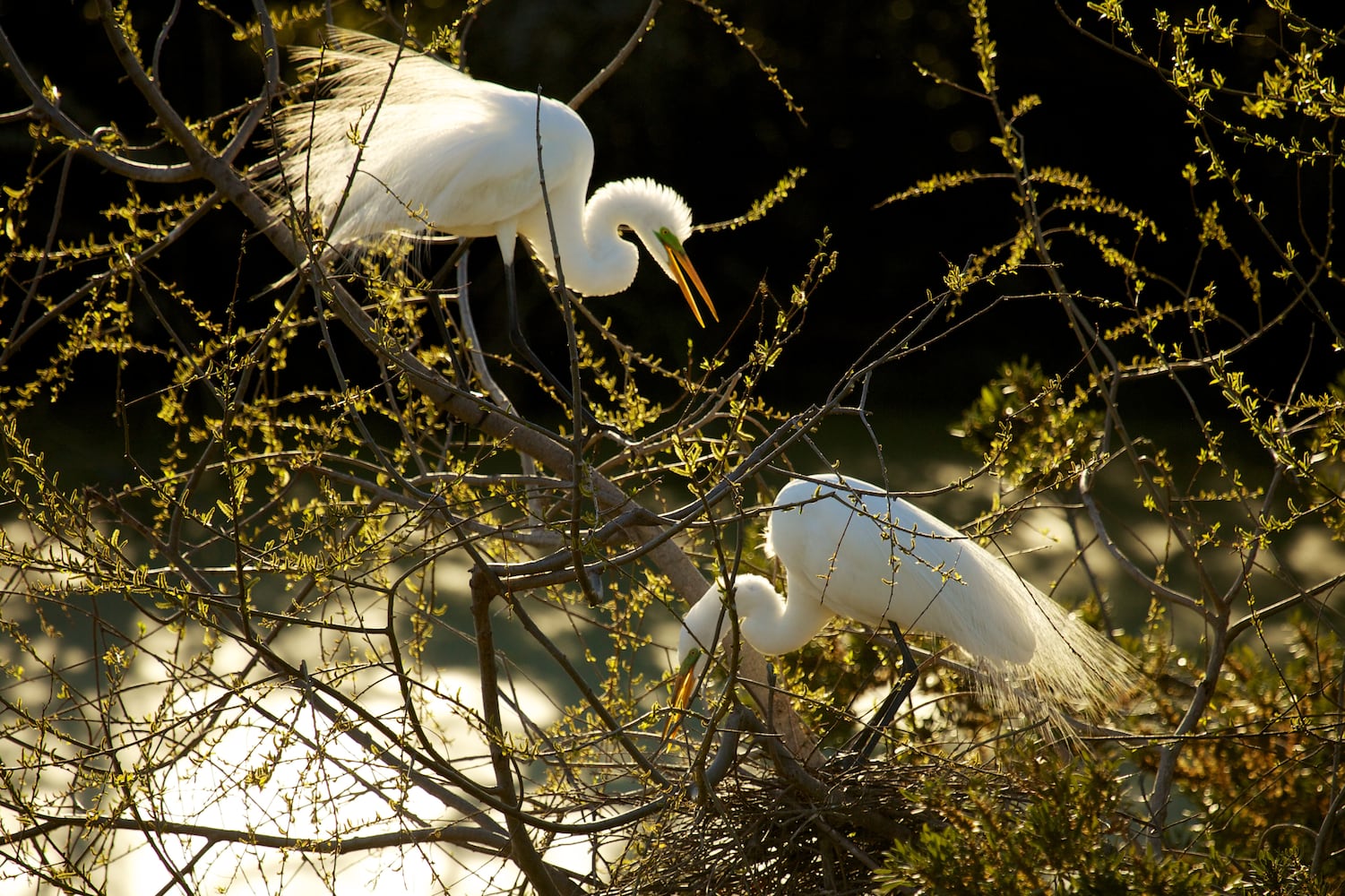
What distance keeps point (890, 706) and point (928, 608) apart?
0.51ft

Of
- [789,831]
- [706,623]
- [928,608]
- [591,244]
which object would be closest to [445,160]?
[591,244]

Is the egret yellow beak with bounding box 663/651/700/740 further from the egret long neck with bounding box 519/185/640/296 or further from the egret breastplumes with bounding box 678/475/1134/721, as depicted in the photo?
the egret long neck with bounding box 519/185/640/296

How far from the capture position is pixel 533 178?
210 cm

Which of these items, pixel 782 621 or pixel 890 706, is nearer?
pixel 890 706

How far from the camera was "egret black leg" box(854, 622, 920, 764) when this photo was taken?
1.55m

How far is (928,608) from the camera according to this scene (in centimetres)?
178

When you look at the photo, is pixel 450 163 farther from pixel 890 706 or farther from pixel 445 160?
pixel 890 706

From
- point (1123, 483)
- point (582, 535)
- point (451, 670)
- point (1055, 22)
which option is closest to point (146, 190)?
point (451, 670)

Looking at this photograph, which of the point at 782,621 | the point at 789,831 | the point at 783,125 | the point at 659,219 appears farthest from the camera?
the point at 783,125

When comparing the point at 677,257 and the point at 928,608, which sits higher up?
the point at 677,257

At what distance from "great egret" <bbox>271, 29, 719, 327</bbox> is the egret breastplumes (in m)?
0.45

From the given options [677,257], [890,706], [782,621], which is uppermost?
[677,257]

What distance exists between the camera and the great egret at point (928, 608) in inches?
70.5

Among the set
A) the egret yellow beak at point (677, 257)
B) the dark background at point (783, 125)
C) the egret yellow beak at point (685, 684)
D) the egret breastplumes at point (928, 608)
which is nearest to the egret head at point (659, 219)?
the egret yellow beak at point (677, 257)
